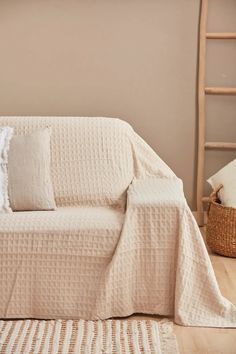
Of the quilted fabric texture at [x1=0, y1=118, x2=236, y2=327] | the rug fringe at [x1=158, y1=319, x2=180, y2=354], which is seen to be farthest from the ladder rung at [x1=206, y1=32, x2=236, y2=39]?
the rug fringe at [x1=158, y1=319, x2=180, y2=354]

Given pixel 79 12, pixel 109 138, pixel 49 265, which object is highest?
pixel 79 12

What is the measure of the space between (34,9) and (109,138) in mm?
1062

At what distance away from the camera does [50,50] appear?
4.04 m

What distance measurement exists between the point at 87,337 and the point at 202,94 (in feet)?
6.21

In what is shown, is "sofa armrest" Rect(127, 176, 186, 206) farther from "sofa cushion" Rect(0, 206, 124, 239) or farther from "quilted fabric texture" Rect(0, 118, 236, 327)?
"sofa cushion" Rect(0, 206, 124, 239)

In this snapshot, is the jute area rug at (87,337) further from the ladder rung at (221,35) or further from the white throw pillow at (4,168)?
the ladder rung at (221,35)

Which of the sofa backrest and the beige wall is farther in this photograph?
the beige wall

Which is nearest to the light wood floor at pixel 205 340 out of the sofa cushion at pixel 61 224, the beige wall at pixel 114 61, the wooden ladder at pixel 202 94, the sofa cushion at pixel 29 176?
the sofa cushion at pixel 61 224

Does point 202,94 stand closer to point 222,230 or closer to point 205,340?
point 222,230

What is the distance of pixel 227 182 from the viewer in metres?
3.92

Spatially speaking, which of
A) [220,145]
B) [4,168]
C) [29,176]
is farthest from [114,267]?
[220,145]

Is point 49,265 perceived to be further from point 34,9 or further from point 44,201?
point 34,9

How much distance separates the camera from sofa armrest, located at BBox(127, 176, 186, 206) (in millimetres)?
2916

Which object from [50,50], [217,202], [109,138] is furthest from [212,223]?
[50,50]
